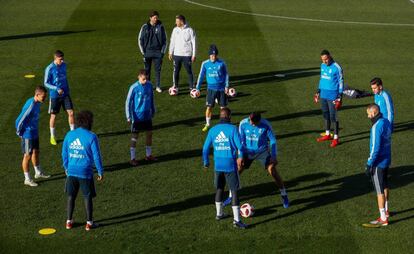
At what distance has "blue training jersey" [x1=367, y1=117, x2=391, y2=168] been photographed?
15383 millimetres

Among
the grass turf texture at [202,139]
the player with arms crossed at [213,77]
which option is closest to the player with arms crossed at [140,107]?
the grass turf texture at [202,139]

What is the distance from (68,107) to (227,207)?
21.2 feet

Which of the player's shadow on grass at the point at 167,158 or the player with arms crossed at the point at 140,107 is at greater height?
the player with arms crossed at the point at 140,107

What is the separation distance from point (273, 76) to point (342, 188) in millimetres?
10413

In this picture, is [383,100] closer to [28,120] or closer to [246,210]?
[246,210]

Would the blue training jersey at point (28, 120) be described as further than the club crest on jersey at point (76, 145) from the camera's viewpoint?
Yes

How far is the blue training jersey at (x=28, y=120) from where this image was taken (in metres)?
17.4

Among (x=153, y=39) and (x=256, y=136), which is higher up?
(x=153, y=39)

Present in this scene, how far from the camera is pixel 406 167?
1908 cm

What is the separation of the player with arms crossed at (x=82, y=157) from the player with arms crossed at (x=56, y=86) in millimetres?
5674

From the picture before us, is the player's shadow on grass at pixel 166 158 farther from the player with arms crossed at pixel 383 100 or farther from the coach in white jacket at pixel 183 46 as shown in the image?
the coach in white jacket at pixel 183 46

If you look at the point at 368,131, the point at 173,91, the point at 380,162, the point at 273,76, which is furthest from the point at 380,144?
the point at 273,76

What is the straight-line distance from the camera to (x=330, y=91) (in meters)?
20.8

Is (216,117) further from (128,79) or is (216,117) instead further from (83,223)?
(83,223)
